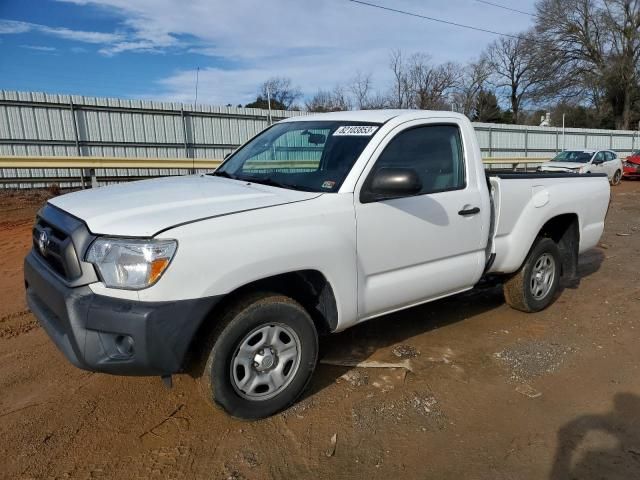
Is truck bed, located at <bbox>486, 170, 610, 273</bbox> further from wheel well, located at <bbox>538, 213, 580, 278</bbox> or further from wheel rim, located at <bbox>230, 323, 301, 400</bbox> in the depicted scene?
wheel rim, located at <bbox>230, 323, 301, 400</bbox>

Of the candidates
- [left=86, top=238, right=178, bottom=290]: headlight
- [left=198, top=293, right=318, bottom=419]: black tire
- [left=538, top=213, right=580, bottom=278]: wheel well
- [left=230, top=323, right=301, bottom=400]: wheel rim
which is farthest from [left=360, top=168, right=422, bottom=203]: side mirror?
[left=538, top=213, right=580, bottom=278]: wheel well

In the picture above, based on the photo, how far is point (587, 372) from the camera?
3.79 m

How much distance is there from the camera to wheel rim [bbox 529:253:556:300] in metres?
4.95

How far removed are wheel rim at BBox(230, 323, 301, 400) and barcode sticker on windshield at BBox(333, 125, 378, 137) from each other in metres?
1.48

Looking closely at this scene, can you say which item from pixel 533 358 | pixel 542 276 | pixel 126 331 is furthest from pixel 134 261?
pixel 542 276

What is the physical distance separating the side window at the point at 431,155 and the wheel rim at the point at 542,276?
1640mm

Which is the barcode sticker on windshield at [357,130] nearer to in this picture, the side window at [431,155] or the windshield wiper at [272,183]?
the side window at [431,155]

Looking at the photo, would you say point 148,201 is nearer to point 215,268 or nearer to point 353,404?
point 215,268

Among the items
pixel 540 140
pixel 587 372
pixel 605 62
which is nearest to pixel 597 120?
pixel 605 62

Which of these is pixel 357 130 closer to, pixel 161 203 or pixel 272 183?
pixel 272 183

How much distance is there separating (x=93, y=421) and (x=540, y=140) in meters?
28.9

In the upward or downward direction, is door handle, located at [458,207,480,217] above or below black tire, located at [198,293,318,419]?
above

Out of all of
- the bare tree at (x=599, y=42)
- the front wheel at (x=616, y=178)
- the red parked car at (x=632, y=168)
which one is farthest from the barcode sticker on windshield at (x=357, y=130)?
the bare tree at (x=599, y=42)

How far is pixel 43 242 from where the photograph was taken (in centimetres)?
301
